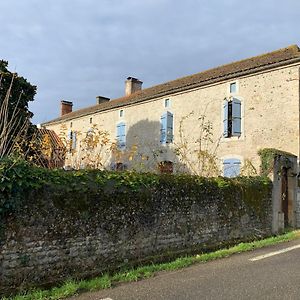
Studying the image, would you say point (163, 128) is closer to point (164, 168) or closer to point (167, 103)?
point (167, 103)

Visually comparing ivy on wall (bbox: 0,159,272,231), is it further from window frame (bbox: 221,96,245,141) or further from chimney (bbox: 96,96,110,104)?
chimney (bbox: 96,96,110,104)

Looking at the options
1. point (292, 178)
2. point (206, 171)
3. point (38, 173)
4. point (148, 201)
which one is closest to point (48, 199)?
point (38, 173)

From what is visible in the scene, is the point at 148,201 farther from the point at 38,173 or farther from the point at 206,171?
the point at 206,171

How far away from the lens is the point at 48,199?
18.1ft

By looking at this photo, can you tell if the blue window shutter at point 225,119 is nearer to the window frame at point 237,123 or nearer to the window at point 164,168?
the window frame at point 237,123

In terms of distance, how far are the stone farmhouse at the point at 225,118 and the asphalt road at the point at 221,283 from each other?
498 centimetres

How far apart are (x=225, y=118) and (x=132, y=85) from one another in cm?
1145

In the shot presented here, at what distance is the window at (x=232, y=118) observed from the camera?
1555 cm

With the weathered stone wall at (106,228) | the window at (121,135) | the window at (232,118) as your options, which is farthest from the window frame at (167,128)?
the weathered stone wall at (106,228)

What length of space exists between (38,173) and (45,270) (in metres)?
1.51

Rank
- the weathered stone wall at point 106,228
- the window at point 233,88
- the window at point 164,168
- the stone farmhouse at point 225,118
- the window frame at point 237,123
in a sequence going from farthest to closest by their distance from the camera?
1. the window at point 233,88
2. the window frame at point 237,123
3. the stone farmhouse at point 225,118
4. the window at point 164,168
5. the weathered stone wall at point 106,228

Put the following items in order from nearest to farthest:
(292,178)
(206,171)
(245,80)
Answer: (206,171), (292,178), (245,80)

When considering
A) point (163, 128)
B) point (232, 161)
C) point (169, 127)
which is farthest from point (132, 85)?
point (232, 161)

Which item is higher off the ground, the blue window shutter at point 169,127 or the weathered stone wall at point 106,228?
the blue window shutter at point 169,127
